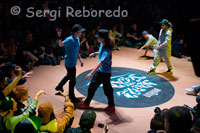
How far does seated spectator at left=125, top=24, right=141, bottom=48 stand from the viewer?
9.68 m

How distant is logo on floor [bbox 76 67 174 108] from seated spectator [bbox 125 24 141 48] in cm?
299

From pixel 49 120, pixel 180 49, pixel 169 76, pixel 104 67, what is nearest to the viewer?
pixel 49 120

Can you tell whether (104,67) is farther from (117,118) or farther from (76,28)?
(117,118)

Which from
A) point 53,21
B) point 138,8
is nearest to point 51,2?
point 53,21

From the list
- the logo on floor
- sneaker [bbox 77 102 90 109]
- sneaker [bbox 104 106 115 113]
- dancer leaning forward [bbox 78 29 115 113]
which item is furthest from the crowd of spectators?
the logo on floor

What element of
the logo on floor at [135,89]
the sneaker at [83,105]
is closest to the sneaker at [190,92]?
the logo on floor at [135,89]

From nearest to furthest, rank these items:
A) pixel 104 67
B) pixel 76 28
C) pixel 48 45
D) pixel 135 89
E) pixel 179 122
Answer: pixel 179 122, pixel 104 67, pixel 76 28, pixel 135 89, pixel 48 45

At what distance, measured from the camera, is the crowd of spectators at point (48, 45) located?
2.80 metres

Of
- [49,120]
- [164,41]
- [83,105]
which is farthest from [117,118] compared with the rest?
[164,41]

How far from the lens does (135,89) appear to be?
570 cm

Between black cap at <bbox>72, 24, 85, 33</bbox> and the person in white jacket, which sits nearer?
black cap at <bbox>72, 24, 85, 33</bbox>

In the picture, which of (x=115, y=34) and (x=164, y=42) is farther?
(x=115, y=34)

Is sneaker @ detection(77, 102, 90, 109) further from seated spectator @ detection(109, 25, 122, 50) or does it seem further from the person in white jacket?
seated spectator @ detection(109, 25, 122, 50)

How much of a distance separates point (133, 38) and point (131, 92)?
15.4 ft
